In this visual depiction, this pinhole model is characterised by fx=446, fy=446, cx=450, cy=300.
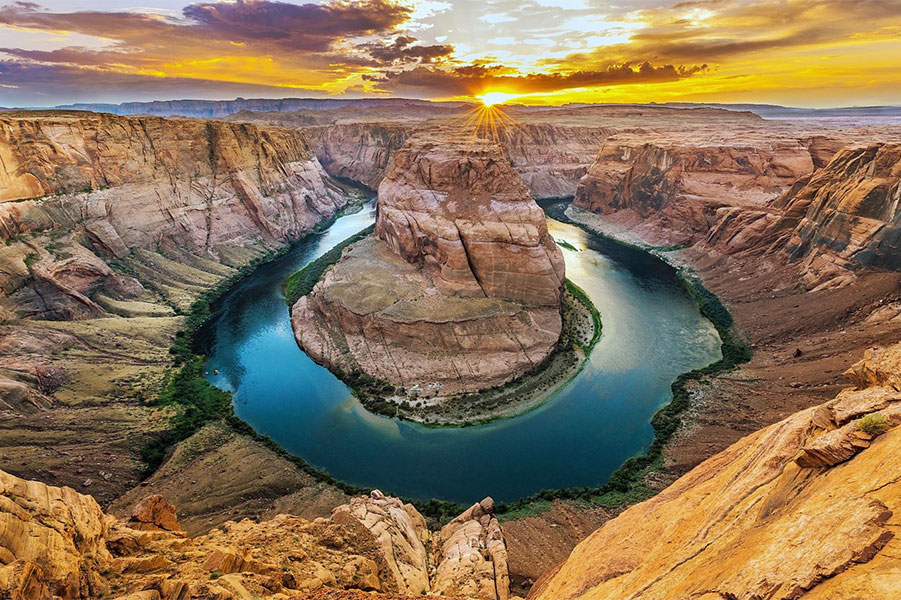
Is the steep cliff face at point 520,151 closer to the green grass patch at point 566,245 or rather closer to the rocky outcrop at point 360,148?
the rocky outcrop at point 360,148

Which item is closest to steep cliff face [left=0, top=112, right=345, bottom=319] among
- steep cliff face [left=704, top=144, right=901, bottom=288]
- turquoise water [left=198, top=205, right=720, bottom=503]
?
turquoise water [left=198, top=205, right=720, bottom=503]

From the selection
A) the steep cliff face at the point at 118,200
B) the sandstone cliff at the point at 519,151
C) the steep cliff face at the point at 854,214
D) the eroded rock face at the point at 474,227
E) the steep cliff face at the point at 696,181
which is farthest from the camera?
the sandstone cliff at the point at 519,151

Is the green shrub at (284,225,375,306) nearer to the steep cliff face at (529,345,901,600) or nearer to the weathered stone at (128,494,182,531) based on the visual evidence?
the weathered stone at (128,494,182,531)

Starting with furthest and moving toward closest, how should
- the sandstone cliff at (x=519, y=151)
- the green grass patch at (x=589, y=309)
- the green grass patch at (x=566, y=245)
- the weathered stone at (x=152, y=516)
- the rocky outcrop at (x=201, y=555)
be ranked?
1. the sandstone cliff at (x=519, y=151)
2. the green grass patch at (x=566, y=245)
3. the green grass patch at (x=589, y=309)
4. the weathered stone at (x=152, y=516)
5. the rocky outcrop at (x=201, y=555)

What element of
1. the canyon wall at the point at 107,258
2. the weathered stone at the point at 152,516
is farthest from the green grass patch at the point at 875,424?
the canyon wall at the point at 107,258

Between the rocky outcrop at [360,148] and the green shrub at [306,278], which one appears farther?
the rocky outcrop at [360,148]

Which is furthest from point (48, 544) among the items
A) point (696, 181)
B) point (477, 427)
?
point (696, 181)
